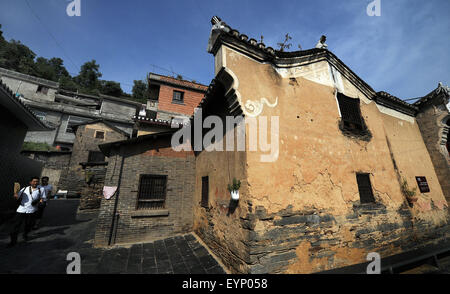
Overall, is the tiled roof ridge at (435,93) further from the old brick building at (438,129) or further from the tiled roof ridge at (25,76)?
the tiled roof ridge at (25,76)

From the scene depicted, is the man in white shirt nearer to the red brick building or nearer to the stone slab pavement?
the stone slab pavement

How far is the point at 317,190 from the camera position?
13.1ft

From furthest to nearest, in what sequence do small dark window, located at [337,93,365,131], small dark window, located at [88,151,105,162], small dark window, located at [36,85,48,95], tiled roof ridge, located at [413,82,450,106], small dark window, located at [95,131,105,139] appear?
1. small dark window, located at [36,85,48,95]
2. small dark window, located at [95,131,105,139]
3. small dark window, located at [88,151,105,162]
4. tiled roof ridge, located at [413,82,450,106]
5. small dark window, located at [337,93,365,131]

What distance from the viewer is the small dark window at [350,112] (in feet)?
17.3

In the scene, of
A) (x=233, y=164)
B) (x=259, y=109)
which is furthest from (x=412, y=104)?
(x=233, y=164)

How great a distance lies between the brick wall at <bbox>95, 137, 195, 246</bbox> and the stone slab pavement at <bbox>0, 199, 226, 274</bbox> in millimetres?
425

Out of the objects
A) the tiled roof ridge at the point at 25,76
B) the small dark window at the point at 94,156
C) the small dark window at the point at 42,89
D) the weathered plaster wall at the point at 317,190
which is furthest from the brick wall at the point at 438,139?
the small dark window at the point at 42,89

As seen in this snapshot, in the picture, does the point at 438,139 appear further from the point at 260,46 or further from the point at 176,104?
the point at 176,104

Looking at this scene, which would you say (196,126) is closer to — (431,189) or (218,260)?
(218,260)

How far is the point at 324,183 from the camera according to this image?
4.13 meters

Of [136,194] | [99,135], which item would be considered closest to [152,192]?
[136,194]

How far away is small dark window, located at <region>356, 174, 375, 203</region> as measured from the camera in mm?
4695

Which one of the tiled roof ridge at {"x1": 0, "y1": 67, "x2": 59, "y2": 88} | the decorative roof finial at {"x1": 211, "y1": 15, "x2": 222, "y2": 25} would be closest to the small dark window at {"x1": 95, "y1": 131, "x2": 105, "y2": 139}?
the tiled roof ridge at {"x1": 0, "y1": 67, "x2": 59, "y2": 88}

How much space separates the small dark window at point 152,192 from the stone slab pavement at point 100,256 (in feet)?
4.31
